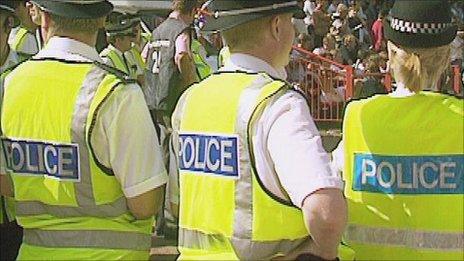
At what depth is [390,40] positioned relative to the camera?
3.23 m

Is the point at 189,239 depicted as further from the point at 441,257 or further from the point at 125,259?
the point at 441,257

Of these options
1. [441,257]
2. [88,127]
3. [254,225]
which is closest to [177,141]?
[88,127]

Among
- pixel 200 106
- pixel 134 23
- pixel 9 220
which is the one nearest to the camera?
pixel 200 106

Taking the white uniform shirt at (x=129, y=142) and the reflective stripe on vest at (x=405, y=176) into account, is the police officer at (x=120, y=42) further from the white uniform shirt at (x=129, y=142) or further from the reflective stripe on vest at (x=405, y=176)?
the reflective stripe on vest at (x=405, y=176)

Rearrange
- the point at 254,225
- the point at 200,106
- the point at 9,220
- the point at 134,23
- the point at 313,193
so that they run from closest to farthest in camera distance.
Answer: the point at 313,193
the point at 254,225
the point at 200,106
the point at 9,220
the point at 134,23

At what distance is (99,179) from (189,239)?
383mm

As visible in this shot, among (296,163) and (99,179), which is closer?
(296,163)

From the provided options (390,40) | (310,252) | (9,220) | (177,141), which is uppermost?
(390,40)

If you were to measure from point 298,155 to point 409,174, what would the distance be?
2.07ft

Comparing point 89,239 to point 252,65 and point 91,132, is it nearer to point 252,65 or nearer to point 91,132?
point 91,132

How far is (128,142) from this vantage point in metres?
3.09

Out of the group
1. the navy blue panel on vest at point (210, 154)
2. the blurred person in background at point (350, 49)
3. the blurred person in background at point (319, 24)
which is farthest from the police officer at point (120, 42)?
the blurred person in background at point (319, 24)

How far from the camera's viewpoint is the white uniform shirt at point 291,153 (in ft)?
8.61

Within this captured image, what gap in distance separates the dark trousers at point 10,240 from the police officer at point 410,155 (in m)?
1.45
